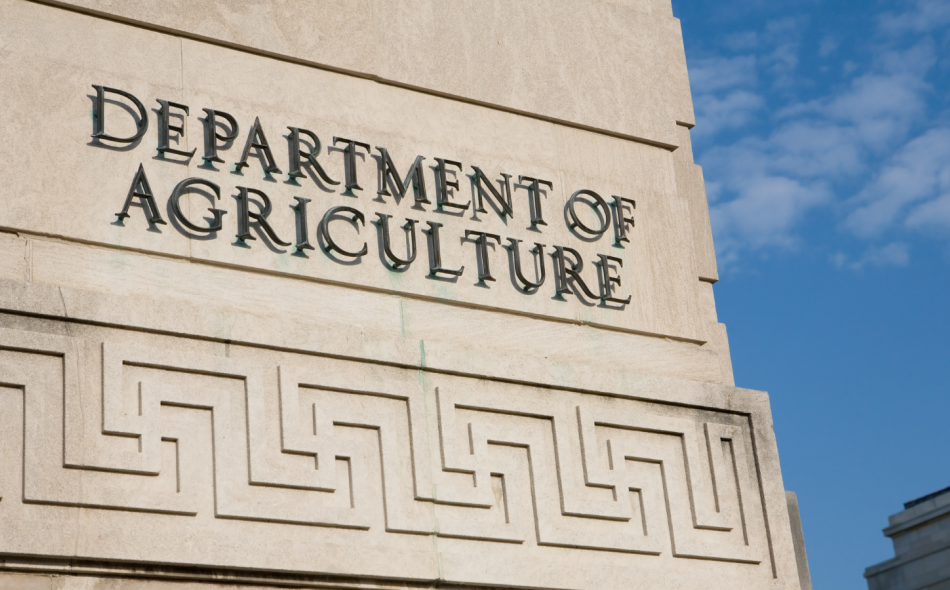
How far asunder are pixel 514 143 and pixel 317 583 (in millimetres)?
4031

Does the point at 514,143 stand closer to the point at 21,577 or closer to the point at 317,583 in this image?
the point at 317,583

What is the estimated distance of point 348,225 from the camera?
950cm

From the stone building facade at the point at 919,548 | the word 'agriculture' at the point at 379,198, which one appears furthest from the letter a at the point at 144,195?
the stone building facade at the point at 919,548

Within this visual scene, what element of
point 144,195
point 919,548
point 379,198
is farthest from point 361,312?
point 919,548

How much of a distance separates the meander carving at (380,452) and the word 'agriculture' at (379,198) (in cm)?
95

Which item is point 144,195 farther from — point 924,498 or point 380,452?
point 924,498

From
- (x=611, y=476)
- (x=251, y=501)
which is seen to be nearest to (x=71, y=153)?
(x=251, y=501)

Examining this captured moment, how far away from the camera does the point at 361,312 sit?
365 inches

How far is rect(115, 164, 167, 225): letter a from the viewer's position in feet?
28.5

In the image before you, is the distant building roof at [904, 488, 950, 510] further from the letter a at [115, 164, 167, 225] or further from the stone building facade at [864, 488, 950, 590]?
the letter a at [115, 164, 167, 225]

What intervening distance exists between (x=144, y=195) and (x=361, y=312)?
1674 millimetres

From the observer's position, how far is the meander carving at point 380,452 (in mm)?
7895

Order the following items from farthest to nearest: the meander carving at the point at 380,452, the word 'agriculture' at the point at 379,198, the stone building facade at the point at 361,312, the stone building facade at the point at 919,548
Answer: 1. the stone building facade at the point at 919,548
2. the word 'agriculture' at the point at 379,198
3. the stone building facade at the point at 361,312
4. the meander carving at the point at 380,452

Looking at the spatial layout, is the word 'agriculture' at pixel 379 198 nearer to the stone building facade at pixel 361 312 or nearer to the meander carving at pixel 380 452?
the stone building facade at pixel 361 312
